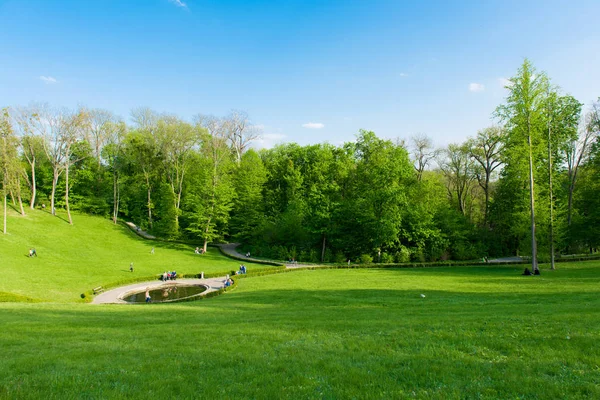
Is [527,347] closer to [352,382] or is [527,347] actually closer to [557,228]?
[352,382]

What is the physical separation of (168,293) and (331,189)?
32.2 meters

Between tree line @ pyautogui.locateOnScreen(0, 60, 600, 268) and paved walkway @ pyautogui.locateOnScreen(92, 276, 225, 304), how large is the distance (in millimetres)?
17081

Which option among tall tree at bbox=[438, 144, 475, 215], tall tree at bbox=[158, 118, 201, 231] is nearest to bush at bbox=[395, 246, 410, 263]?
tall tree at bbox=[438, 144, 475, 215]

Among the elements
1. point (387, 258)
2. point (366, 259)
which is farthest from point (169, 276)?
point (387, 258)

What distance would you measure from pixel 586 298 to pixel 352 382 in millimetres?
16839

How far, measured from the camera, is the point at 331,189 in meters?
55.2

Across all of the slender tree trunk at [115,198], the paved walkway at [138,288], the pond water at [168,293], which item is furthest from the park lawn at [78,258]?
the pond water at [168,293]

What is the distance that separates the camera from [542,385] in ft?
18.4

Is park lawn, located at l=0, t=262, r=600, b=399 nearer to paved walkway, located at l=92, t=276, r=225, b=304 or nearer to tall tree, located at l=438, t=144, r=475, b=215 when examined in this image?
paved walkway, located at l=92, t=276, r=225, b=304

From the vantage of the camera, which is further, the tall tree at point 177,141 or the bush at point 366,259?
the tall tree at point 177,141

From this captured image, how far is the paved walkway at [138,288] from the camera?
26.5 metres

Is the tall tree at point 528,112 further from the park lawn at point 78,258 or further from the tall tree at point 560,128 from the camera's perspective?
the park lawn at point 78,258

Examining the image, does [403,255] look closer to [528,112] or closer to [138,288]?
[528,112]

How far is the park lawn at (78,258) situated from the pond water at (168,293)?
3869 millimetres
